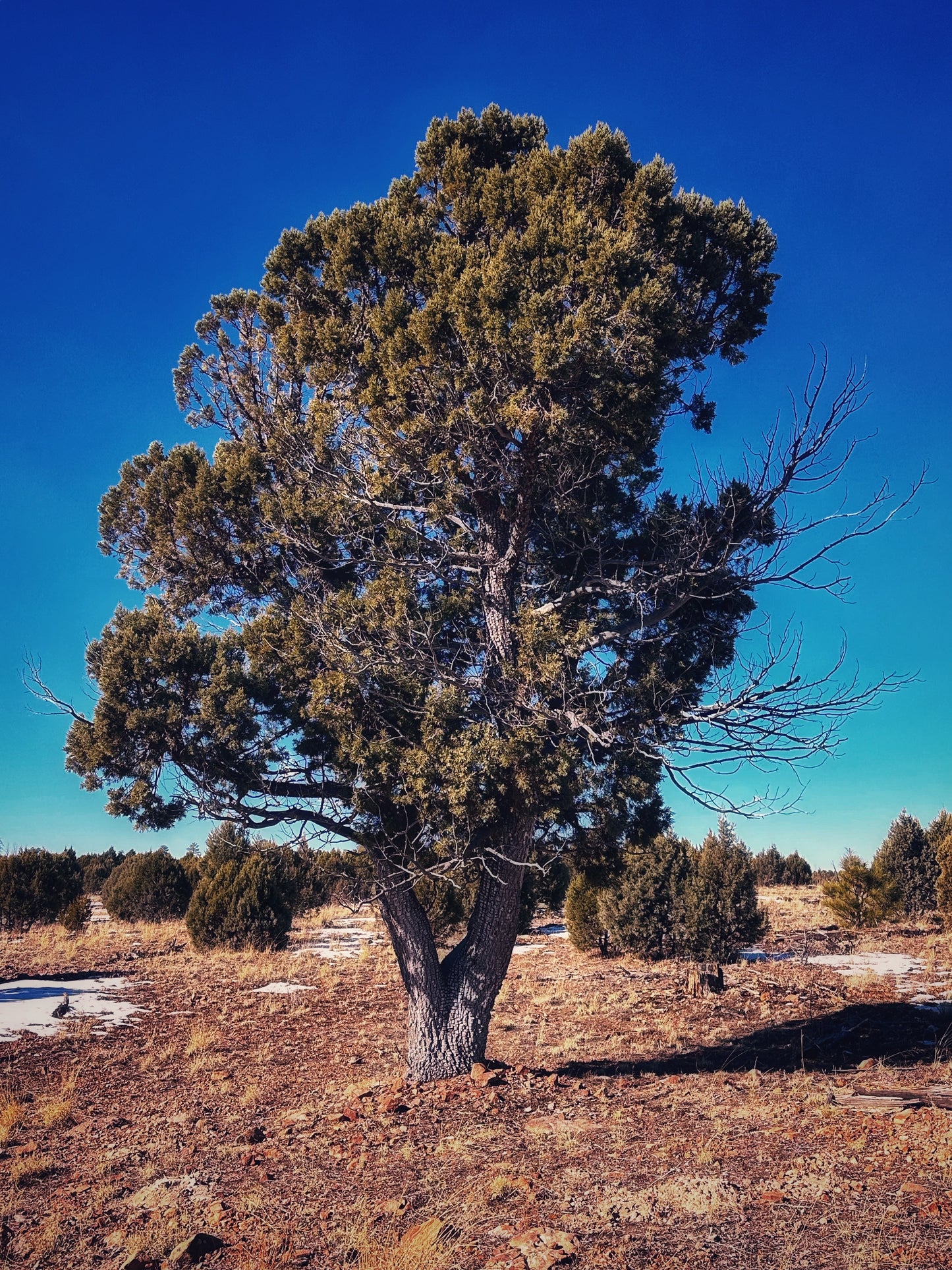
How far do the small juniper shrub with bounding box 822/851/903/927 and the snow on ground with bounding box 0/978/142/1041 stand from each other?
18565 mm

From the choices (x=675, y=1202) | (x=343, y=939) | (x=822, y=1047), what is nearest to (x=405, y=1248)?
(x=675, y=1202)

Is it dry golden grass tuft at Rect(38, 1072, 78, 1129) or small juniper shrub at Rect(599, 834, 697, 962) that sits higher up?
small juniper shrub at Rect(599, 834, 697, 962)

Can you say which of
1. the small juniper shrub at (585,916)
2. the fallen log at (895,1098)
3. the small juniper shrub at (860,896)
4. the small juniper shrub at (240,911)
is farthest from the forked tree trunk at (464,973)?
the small juniper shrub at (860,896)

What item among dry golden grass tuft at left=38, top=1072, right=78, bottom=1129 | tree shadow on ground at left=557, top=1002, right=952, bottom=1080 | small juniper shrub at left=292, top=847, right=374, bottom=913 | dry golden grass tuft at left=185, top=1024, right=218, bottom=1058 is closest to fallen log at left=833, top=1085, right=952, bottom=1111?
tree shadow on ground at left=557, top=1002, right=952, bottom=1080

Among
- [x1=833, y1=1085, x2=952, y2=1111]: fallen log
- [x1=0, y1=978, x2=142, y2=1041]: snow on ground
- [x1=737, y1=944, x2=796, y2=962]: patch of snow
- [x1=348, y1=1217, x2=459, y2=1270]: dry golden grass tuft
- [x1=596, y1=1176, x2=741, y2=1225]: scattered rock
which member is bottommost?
[x1=0, y1=978, x2=142, y2=1041]: snow on ground

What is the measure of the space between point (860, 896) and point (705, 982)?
1021 cm

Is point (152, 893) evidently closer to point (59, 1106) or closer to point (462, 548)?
point (59, 1106)

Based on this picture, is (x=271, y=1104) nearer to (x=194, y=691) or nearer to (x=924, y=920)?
(x=194, y=691)

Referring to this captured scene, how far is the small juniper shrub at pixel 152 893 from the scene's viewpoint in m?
28.4

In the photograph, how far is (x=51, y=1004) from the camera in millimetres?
14164

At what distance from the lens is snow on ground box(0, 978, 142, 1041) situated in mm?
12734

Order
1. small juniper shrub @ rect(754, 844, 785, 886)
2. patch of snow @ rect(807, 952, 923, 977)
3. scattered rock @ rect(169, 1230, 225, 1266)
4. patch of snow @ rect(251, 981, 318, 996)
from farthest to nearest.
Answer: small juniper shrub @ rect(754, 844, 785, 886) → patch of snow @ rect(251, 981, 318, 996) → patch of snow @ rect(807, 952, 923, 977) → scattered rock @ rect(169, 1230, 225, 1266)

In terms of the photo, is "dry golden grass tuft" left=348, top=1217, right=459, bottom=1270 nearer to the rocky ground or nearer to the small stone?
the rocky ground

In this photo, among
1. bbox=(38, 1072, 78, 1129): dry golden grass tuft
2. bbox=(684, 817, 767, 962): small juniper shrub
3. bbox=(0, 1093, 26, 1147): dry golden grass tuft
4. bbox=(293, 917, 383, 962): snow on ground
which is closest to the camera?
bbox=(0, 1093, 26, 1147): dry golden grass tuft
